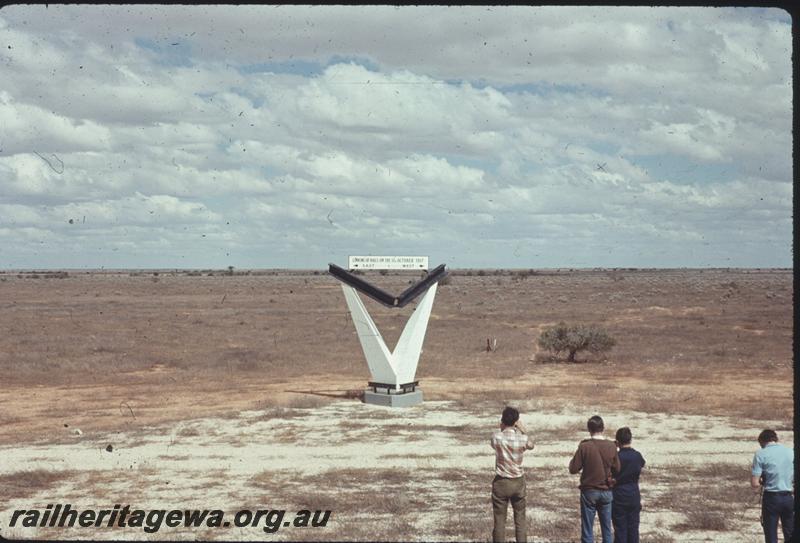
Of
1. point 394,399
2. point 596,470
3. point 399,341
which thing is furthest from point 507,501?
point 399,341

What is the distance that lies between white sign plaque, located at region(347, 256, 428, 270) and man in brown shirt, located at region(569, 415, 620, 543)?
14.7 metres

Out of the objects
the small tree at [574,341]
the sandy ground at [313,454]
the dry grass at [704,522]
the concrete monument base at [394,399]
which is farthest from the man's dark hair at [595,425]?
the small tree at [574,341]

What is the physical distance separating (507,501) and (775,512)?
121 inches

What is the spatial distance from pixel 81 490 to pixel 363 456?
574 centimetres

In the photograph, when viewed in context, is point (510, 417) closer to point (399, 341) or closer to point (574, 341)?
point (399, 341)

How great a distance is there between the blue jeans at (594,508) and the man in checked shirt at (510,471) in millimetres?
730

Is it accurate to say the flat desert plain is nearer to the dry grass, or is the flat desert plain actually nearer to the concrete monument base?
the dry grass

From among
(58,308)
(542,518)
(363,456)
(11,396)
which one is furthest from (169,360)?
(58,308)

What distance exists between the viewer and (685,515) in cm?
1255

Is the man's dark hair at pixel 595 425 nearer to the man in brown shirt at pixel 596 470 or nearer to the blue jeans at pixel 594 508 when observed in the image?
the man in brown shirt at pixel 596 470

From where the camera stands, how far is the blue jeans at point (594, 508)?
29.4 ft

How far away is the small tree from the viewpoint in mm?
34438

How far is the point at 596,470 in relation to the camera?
350 inches

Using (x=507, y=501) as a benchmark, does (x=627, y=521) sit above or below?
below
